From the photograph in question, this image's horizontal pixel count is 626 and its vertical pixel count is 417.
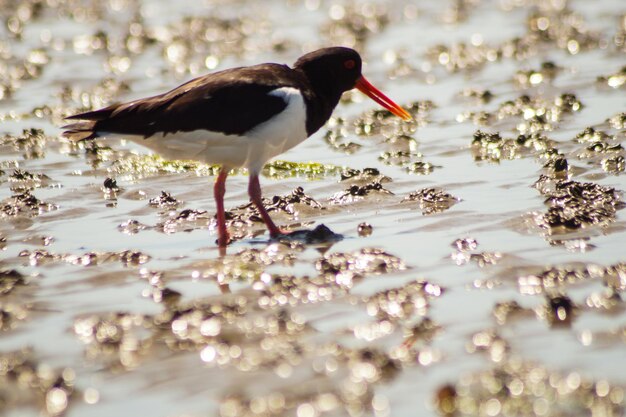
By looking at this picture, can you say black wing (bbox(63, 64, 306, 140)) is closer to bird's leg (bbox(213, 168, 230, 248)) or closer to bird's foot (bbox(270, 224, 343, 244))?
bird's leg (bbox(213, 168, 230, 248))

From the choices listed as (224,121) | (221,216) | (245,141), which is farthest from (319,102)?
(221,216)

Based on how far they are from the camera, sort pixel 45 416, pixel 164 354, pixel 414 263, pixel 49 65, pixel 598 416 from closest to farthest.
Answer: pixel 598 416
pixel 45 416
pixel 164 354
pixel 414 263
pixel 49 65

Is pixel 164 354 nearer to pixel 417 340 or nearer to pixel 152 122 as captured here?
pixel 417 340

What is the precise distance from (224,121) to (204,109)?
18cm

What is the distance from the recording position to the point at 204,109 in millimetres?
8172

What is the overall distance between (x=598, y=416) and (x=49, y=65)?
40.3 ft

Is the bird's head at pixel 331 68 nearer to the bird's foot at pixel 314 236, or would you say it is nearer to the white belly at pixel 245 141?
the white belly at pixel 245 141

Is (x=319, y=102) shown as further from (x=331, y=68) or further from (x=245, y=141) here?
(x=245, y=141)

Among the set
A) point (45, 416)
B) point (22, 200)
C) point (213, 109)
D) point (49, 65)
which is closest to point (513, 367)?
point (45, 416)

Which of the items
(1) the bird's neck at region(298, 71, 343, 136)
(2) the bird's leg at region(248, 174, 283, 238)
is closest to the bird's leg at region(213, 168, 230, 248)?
(2) the bird's leg at region(248, 174, 283, 238)

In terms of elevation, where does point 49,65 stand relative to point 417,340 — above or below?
above

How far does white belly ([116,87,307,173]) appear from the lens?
26.9 feet

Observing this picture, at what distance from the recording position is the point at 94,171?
10.4 metres

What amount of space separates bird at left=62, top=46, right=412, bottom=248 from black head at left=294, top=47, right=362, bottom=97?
361 millimetres
